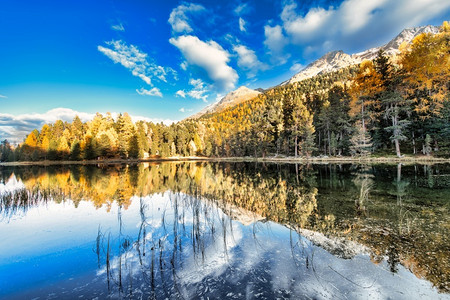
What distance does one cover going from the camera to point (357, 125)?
42312 mm

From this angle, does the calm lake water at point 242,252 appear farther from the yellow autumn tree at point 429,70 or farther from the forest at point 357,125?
the yellow autumn tree at point 429,70

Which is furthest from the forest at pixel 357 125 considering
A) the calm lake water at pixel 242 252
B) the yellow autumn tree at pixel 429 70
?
the calm lake water at pixel 242 252

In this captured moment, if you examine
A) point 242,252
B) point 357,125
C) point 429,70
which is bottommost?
point 242,252

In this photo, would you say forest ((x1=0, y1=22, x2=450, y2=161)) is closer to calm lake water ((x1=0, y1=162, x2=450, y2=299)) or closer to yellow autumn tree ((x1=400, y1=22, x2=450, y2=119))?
yellow autumn tree ((x1=400, y1=22, x2=450, y2=119))

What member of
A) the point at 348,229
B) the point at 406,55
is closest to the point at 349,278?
the point at 348,229

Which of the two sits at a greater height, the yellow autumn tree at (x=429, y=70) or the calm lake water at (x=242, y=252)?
the yellow autumn tree at (x=429, y=70)

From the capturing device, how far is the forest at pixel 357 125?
115 ft

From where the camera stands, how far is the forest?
35062mm

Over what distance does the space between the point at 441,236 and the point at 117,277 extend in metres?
10.2

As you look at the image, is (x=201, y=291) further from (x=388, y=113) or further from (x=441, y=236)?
(x=388, y=113)

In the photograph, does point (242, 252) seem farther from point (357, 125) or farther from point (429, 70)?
point (429, 70)

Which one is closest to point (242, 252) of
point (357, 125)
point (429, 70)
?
point (357, 125)

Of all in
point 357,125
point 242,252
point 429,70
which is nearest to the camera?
point 242,252

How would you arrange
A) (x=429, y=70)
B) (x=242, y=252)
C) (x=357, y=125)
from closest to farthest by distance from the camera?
1. (x=242, y=252)
2. (x=429, y=70)
3. (x=357, y=125)
